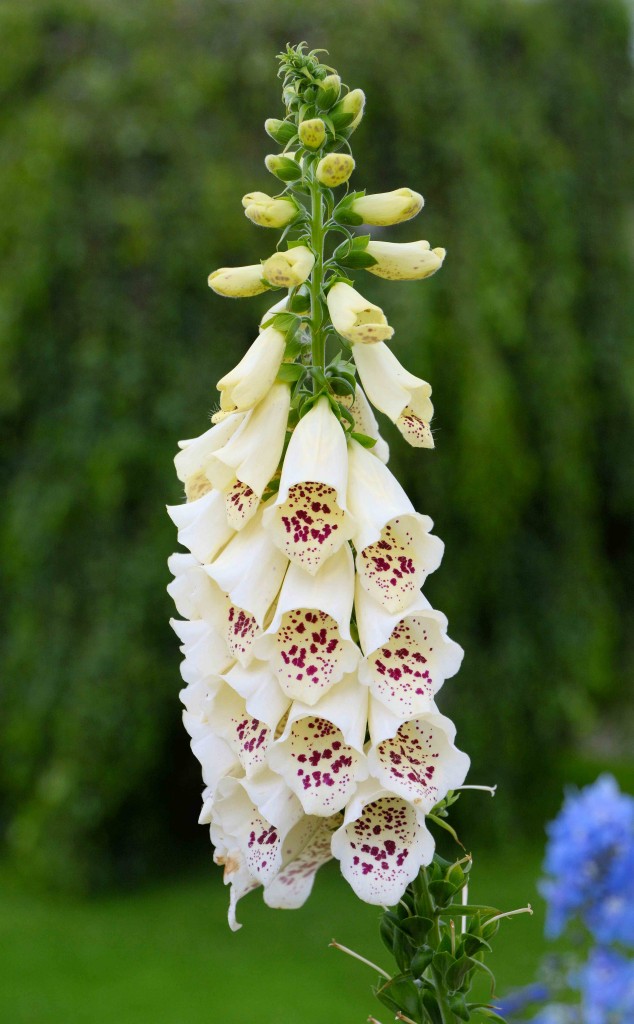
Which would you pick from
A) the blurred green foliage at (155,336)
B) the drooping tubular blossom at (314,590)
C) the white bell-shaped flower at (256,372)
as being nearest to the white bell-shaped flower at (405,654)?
the drooping tubular blossom at (314,590)

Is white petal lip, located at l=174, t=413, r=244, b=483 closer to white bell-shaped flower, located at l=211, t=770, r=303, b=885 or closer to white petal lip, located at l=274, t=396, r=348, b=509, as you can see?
white petal lip, located at l=274, t=396, r=348, b=509

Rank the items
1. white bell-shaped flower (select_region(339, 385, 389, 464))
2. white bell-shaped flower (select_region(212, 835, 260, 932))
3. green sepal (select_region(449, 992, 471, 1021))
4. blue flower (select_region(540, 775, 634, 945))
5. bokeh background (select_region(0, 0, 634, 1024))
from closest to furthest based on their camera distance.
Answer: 1. green sepal (select_region(449, 992, 471, 1021))
2. white bell-shaped flower (select_region(212, 835, 260, 932))
3. white bell-shaped flower (select_region(339, 385, 389, 464))
4. blue flower (select_region(540, 775, 634, 945))
5. bokeh background (select_region(0, 0, 634, 1024))

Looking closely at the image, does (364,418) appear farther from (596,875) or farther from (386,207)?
(596,875)

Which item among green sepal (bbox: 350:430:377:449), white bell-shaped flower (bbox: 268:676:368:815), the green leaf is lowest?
white bell-shaped flower (bbox: 268:676:368:815)

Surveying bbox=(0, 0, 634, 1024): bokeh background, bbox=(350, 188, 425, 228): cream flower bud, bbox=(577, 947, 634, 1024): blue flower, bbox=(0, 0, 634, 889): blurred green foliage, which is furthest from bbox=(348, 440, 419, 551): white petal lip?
bbox=(0, 0, 634, 1024): bokeh background

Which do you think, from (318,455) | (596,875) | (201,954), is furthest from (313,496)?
(201,954)

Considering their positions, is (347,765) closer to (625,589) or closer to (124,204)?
(124,204)

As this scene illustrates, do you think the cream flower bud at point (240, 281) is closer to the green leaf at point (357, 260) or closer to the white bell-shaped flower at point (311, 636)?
the green leaf at point (357, 260)
